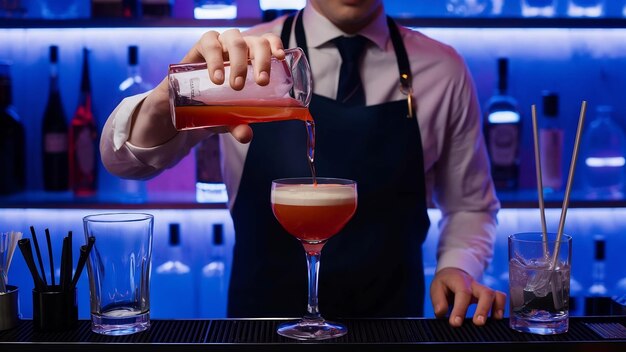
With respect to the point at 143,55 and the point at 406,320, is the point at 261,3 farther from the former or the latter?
the point at 406,320

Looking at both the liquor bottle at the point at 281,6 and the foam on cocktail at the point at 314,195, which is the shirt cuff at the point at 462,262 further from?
the liquor bottle at the point at 281,6

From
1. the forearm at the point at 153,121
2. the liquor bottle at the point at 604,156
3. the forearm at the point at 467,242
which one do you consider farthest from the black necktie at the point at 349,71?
the liquor bottle at the point at 604,156

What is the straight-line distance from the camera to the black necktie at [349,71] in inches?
74.4

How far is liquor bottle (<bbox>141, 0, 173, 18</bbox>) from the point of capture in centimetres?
247

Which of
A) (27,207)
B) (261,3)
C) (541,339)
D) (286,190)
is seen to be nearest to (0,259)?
(286,190)

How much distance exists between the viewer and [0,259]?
1106mm

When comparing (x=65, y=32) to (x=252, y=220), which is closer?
(x=252, y=220)

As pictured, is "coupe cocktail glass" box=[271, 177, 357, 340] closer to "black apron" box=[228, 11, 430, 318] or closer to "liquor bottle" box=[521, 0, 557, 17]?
"black apron" box=[228, 11, 430, 318]

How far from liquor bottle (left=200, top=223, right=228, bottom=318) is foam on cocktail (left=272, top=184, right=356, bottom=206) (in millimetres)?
1434

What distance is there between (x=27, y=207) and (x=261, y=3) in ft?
3.29

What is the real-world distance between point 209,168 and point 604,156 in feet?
4.35

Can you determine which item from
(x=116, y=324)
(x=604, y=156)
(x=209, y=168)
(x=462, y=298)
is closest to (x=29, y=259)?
(x=116, y=324)

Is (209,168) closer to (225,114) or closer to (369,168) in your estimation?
(369,168)

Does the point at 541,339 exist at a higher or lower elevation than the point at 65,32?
lower
